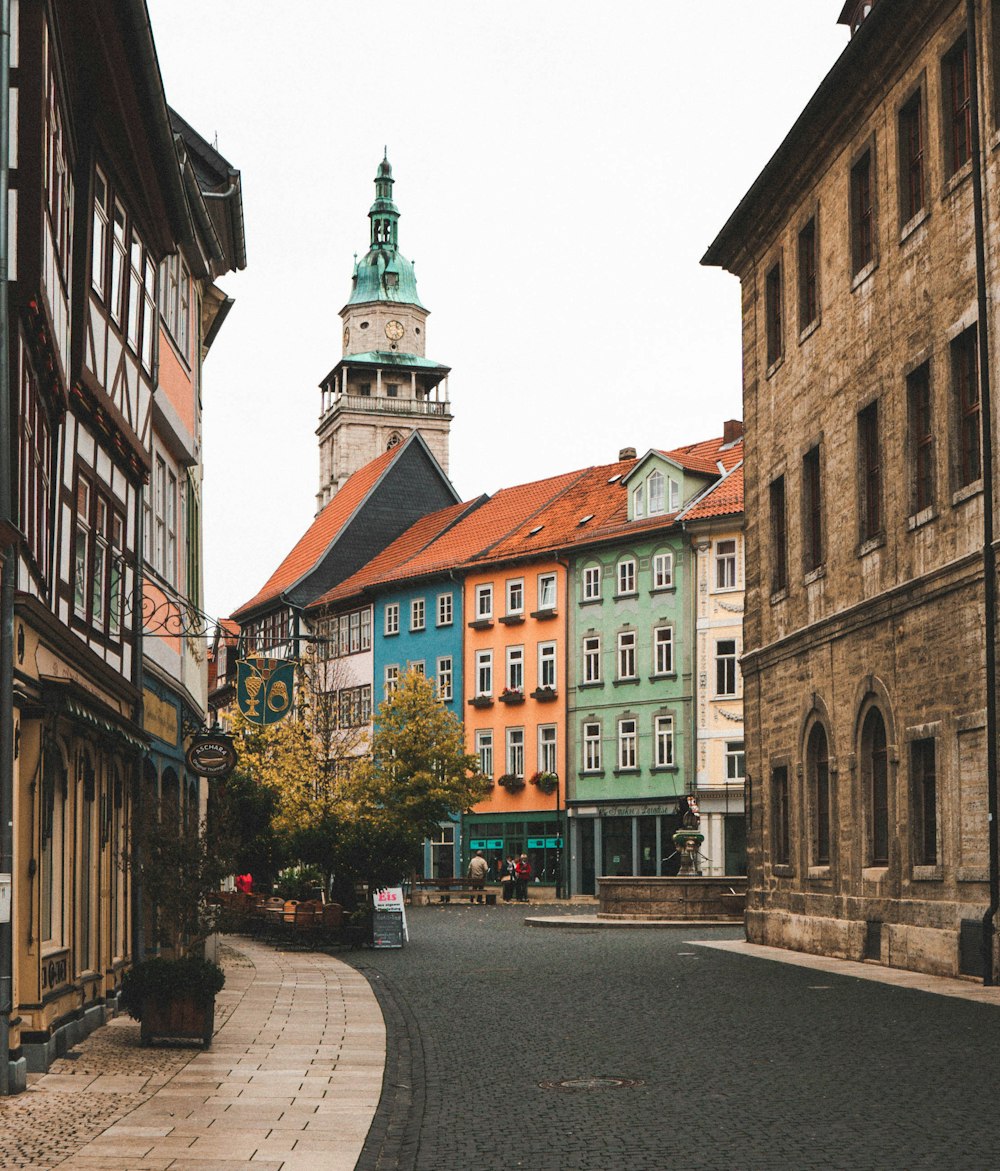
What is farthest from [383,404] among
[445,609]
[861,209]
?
[861,209]

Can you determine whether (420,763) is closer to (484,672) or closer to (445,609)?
(484,672)

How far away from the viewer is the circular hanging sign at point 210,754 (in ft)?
78.5

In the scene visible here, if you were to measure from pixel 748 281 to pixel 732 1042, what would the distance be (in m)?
21.0

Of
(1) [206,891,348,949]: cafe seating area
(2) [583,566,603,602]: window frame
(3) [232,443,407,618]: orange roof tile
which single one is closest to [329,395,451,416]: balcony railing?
(3) [232,443,407,618]: orange roof tile

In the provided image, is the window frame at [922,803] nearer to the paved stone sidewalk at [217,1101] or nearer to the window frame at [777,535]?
the window frame at [777,535]

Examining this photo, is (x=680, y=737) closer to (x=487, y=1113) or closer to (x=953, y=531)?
(x=953, y=531)

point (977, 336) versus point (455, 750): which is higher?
point (977, 336)

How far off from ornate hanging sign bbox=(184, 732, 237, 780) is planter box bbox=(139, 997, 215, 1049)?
813cm

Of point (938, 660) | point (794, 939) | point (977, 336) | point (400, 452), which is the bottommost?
point (794, 939)

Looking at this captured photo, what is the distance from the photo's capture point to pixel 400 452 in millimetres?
91250

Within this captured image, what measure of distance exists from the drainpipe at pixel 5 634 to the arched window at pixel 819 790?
18.5 m

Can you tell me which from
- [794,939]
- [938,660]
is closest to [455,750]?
[794,939]

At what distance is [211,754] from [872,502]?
10.3 m

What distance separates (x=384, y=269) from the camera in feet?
391
